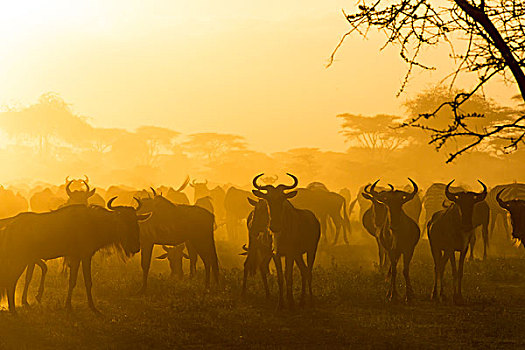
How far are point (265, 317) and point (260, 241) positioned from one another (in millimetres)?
2079

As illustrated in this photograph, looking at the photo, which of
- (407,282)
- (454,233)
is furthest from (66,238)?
(454,233)

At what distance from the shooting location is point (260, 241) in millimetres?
Result: 12891

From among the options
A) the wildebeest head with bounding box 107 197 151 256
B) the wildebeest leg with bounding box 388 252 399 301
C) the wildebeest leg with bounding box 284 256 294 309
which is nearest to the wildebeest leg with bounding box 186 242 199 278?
the wildebeest head with bounding box 107 197 151 256

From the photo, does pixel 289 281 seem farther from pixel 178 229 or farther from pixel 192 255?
pixel 192 255

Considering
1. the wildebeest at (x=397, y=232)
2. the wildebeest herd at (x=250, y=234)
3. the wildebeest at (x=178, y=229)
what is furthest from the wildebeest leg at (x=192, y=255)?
the wildebeest at (x=397, y=232)

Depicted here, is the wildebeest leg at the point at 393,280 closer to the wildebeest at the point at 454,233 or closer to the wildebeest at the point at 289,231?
the wildebeest at the point at 454,233

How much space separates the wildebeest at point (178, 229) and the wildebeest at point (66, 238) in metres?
1.85

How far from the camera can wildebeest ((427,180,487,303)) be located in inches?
496

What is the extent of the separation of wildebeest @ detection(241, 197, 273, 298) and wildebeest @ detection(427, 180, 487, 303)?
317 centimetres

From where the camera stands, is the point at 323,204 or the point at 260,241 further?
the point at 323,204

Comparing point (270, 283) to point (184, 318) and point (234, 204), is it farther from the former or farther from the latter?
point (234, 204)

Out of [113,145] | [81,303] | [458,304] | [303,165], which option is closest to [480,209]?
[458,304]

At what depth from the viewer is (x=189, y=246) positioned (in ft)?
51.0

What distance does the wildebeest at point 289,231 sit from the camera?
11.9 metres
